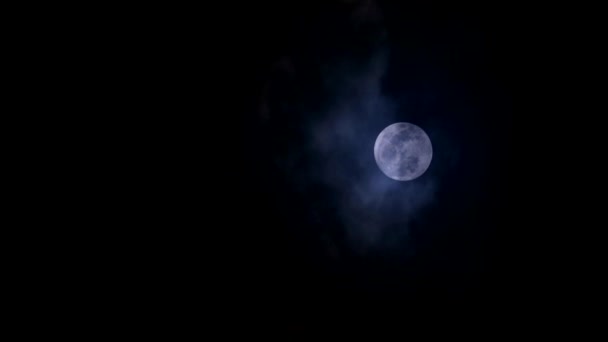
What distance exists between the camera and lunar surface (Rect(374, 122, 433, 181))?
12570mm

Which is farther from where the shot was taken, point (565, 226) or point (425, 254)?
point (425, 254)

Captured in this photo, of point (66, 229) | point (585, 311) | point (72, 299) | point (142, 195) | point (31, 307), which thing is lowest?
point (31, 307)

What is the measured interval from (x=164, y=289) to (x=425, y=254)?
11.6 m

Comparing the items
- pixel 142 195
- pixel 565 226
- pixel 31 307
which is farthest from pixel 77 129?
pixel 565 226

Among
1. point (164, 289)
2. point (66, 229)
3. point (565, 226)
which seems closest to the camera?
point (66, 229)

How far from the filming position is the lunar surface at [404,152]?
41.2 ft

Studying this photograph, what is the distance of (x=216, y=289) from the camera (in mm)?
11531

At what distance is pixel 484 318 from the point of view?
14070 millimetres

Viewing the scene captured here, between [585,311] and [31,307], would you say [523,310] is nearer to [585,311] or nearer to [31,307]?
[585,311]

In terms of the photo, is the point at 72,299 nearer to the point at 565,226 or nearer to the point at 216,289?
the point at 216,289

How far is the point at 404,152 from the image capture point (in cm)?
1270

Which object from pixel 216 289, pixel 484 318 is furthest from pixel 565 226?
pixel 216 289

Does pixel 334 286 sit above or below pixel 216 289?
above

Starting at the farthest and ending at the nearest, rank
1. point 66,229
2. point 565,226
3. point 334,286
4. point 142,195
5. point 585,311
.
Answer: point 334,286 → point 565,226 → point 585,311 → point 142,195 → point 66,229
